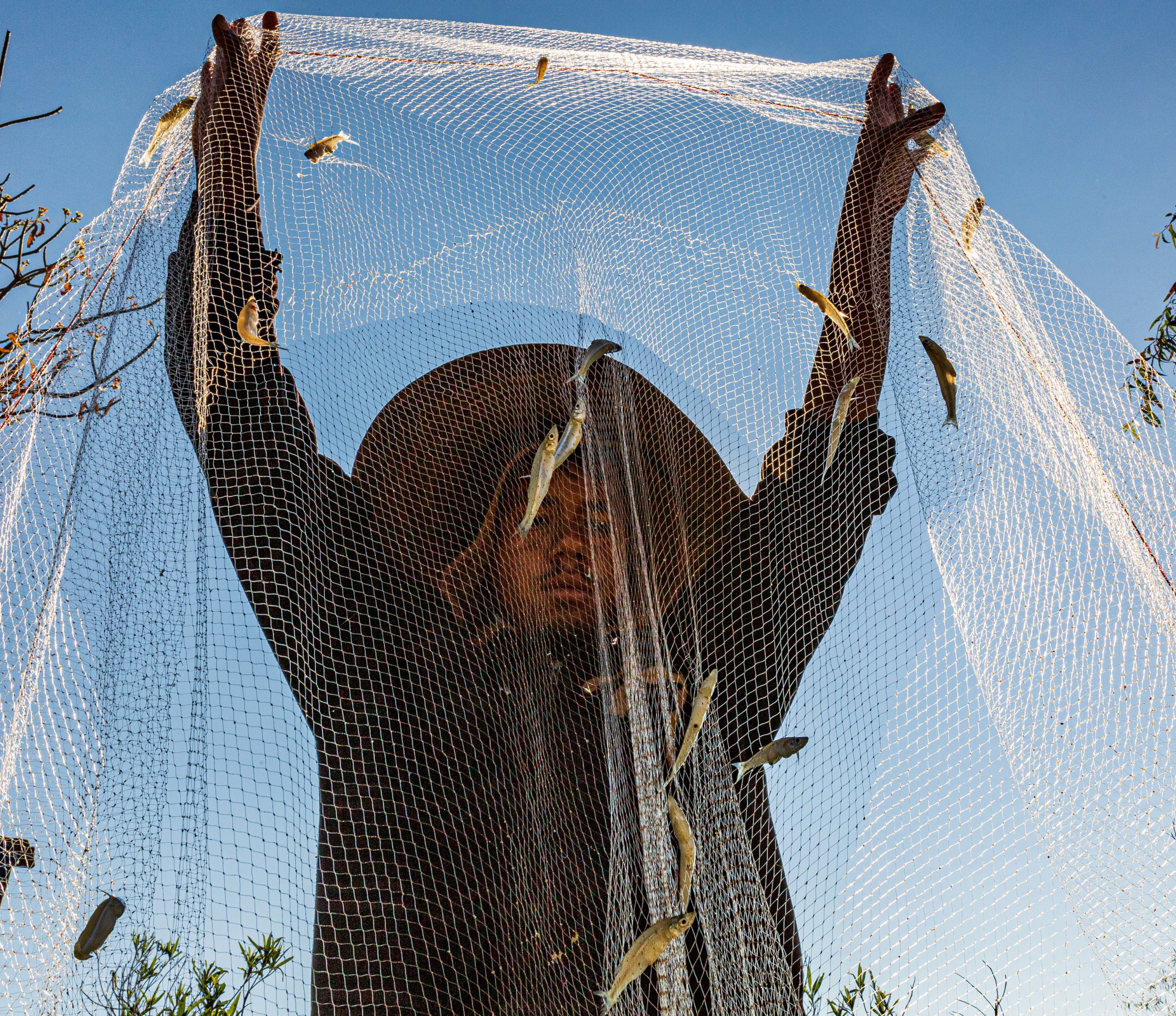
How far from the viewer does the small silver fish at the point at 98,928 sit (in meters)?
2.36

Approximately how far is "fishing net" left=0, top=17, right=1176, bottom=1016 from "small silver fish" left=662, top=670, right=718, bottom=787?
0.08 m

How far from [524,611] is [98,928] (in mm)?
1431

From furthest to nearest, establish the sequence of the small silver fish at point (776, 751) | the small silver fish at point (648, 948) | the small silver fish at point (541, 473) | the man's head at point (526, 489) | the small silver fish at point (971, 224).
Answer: the small silver fish at point (971, 224) → the man's head at point (526, 489) → the small silver fish at point (541, 473) → the small silver fish at point (776, 751) → the small silver fish at point (648, 948)

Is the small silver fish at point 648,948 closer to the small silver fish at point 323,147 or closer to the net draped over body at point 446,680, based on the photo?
the net draped over body at point 446,680

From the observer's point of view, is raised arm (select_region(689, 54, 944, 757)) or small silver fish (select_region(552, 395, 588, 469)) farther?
raised arm (select_region(689, 54, 944, 757))

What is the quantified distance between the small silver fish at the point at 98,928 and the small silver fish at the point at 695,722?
1399 millimetres

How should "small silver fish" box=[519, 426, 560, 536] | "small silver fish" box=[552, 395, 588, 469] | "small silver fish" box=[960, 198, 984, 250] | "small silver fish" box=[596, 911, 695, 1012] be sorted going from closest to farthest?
"small silver fish" box=[596, 911, 695, 1012]
"small silver fish" box=[519, 426, 560, 536]
"small silver fish" box=[552, 395, 588, 469]
"small silver fish" box=[960, 198, 984, 250]

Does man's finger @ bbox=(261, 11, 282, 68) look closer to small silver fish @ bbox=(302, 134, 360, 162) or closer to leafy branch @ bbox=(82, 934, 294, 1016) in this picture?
small silver fish @ bbox=(302, 134, 360, 162)

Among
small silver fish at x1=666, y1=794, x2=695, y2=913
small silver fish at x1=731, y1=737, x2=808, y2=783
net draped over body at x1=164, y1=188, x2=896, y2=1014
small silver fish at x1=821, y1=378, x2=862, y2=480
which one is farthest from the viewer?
small silver fish at x1=821, y1=378, x2=862, y2=480

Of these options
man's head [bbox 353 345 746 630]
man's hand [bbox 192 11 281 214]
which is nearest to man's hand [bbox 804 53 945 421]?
man's head [bbox 353 345 746 630]

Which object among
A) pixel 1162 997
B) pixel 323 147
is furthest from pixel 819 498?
pixel 323 147

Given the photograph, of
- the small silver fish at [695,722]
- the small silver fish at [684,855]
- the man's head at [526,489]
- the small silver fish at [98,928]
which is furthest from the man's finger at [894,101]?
the small silver fish at [98,928]

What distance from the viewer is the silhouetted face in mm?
3186

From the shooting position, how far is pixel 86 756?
2.69m
